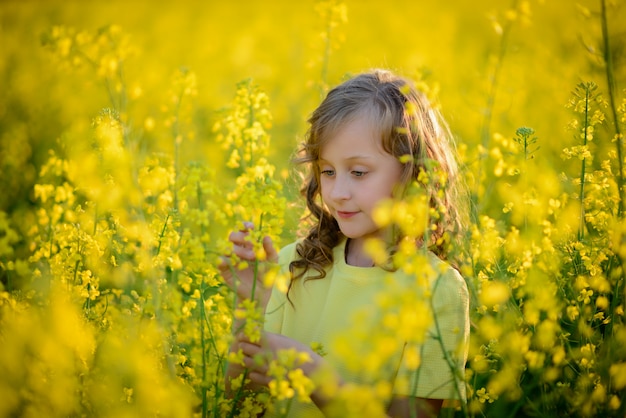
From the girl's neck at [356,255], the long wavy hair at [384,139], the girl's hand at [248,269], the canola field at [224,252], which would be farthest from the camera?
the girl's neck at [356,255]

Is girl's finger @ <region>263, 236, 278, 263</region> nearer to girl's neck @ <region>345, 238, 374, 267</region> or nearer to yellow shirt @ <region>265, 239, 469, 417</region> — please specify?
yellow shirt @ <region>265, 239, 469, 417</region>

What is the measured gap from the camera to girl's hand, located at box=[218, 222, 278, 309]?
6.34 feet

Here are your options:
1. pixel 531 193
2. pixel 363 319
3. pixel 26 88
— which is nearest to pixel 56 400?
pixel 363 319

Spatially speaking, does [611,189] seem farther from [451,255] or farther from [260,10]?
[260,10]

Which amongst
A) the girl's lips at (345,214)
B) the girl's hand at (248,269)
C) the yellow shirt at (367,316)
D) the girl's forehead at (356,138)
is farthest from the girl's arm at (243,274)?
the girl's forehead at (356,138)

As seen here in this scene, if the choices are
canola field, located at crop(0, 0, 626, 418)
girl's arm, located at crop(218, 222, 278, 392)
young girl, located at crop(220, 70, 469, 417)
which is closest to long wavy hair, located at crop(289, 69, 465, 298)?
young girl, located at crop(220, 70, 469, 417)

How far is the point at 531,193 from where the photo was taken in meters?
2.35

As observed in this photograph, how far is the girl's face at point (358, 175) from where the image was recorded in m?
2.09

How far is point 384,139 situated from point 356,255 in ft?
1.34

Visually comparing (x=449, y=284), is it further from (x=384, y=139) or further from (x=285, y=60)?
(x=285, y=60)

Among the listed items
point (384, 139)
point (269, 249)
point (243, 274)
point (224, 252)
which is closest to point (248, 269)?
point (243, 274)

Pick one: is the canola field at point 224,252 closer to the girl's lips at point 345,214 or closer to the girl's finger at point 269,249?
the girl's finger at point 269,249

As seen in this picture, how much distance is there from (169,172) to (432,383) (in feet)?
3.99

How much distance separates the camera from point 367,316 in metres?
1.83
